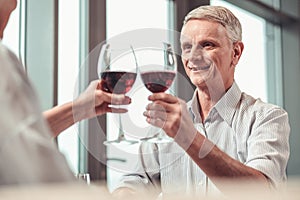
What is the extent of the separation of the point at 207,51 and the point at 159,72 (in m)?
0.83

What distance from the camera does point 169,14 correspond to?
3621mm

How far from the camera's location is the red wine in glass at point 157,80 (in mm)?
1285

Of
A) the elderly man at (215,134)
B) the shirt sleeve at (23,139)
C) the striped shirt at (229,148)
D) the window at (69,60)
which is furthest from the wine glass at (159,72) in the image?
the window at (69,60)

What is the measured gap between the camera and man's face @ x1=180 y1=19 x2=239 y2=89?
2068 mm

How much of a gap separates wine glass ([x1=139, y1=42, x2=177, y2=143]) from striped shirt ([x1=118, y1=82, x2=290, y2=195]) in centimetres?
48

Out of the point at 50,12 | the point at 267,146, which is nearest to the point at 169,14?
the point at 50,12

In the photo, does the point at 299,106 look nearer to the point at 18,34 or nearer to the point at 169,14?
the point at 169,14

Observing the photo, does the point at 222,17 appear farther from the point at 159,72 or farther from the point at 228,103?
the point at 159,72

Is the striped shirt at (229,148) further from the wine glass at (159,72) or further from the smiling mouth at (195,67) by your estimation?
the wine glass at (159,72)

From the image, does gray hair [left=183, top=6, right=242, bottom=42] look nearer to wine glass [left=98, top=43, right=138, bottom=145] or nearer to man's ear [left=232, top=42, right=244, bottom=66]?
man's ear [left=232, top=42, right=244, bottom=66]

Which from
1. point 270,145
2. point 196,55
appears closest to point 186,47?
point 196,55

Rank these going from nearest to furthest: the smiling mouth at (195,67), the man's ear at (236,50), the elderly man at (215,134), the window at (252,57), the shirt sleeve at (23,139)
A: the shirt sleeve at (23,139) → the elderly man at (215,134) → the smiling mouth at (195,67) → the man's ear at (236,50) → the window at (252,57)

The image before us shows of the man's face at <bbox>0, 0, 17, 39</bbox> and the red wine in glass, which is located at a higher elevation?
the man's face at <bbox>0, 0, 17, 39</bbox>

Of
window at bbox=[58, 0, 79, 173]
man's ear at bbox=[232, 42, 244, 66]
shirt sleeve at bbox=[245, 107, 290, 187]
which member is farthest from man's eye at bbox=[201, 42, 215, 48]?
window at bbox=[58, 0, 79, 173]
